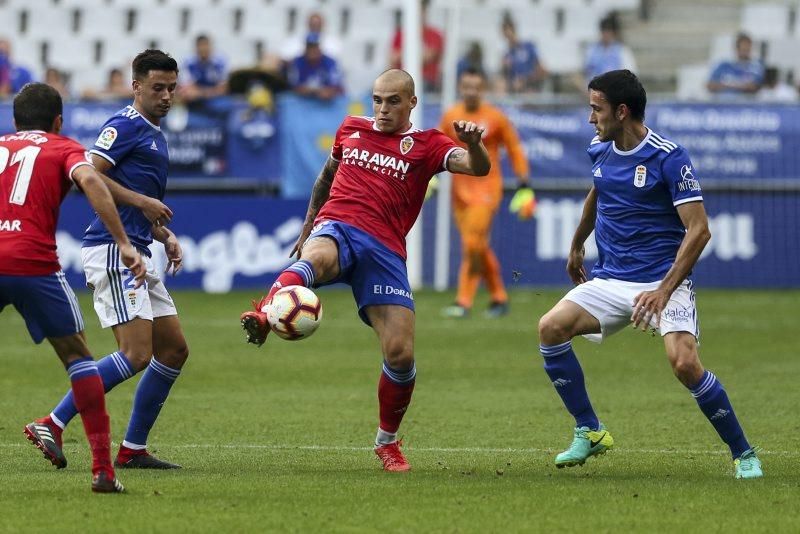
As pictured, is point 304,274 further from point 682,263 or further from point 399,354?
point 682,263

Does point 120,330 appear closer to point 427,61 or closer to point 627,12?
point 427,61

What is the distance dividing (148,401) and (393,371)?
1.37 m

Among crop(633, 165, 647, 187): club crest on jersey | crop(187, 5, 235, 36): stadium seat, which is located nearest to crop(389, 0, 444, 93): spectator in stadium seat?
crop(187, 5, 235, 36): stadium seat

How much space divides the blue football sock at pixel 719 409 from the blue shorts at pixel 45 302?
10.3 ft

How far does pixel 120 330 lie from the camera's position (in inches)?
315

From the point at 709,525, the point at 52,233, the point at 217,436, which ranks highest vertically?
the point at 52,233

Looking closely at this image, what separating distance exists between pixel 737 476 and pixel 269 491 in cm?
242

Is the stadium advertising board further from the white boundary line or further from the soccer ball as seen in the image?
the soccer ball

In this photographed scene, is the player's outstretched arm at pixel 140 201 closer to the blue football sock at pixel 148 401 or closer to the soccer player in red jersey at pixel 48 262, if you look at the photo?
the soccer player in red jersey at pixel 48 262

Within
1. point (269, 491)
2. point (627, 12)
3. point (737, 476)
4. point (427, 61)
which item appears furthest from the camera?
point (627, 12)

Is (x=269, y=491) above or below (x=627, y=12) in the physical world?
below

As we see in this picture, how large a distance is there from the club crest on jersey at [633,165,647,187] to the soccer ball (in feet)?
5.97

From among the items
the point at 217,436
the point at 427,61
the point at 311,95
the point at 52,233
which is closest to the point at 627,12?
the point at 427,61

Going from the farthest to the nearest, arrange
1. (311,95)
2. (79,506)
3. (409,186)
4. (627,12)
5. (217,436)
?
(627,12), (311,95), (217,436), (409,186), (79,506)
